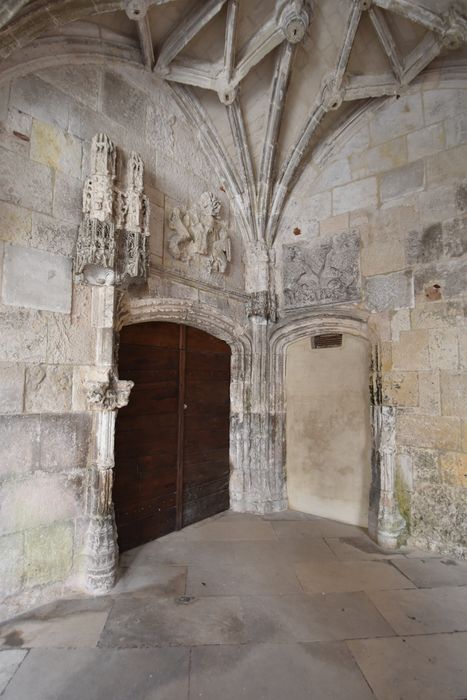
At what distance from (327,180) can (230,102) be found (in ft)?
4.18

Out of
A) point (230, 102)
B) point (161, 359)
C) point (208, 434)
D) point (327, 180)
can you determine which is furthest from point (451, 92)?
point (208, 434)

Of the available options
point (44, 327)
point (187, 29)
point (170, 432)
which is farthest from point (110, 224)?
point (170, 432)

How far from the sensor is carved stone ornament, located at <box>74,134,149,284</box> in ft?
8.25

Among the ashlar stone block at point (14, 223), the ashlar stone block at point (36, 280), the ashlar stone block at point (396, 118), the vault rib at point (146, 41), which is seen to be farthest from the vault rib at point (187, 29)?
the ashlar stone block at point (36, 280)

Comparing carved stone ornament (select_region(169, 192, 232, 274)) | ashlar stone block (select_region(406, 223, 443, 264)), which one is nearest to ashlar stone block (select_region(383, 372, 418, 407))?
ashlar stone block (select_region(406, 223, 443, 264))

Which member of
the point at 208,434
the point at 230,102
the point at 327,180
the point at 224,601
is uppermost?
the point at 230,102

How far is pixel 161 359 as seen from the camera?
343 centimetres

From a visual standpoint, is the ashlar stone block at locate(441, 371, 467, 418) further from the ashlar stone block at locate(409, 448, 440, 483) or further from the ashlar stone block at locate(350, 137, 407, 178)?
the ashlar stone block at locate(350, 137, 407, 178)

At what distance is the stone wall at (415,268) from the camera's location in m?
3.04

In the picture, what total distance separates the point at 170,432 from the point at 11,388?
5.21 ft

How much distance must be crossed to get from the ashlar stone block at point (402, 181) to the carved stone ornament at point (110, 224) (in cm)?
228

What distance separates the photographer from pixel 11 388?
219cm

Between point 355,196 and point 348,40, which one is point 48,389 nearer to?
point 355,196

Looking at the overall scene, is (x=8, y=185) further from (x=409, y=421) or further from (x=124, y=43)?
(x=409, y=421)
